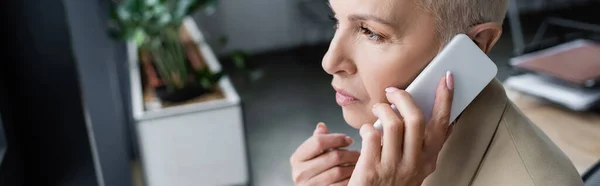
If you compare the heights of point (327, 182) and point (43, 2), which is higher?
point (43, 2)

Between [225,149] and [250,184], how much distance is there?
26cm

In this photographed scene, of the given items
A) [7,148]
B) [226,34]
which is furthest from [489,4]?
[226,34]

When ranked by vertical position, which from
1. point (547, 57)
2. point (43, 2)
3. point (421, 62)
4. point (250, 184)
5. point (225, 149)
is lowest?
point (250, 184)

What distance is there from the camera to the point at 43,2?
1330mm

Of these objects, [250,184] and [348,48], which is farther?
[250,184]

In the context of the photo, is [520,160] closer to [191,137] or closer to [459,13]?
[459,13]

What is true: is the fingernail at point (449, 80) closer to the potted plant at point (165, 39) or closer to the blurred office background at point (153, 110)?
the blurred office background at point (153, 110)

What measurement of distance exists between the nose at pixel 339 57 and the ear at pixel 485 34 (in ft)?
0.52

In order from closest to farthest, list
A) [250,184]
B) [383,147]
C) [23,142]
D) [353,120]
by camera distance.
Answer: [383,147] → [353,120] → [23,142] → [250,184]

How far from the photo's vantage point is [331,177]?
0.81 m

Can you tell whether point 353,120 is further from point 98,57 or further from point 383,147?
point 98,57

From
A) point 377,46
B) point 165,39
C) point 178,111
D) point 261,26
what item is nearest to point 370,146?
point 377,46

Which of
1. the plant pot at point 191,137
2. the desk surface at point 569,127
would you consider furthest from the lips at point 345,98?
the plant pot at point 191,137

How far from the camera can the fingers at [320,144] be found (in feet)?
2.70
